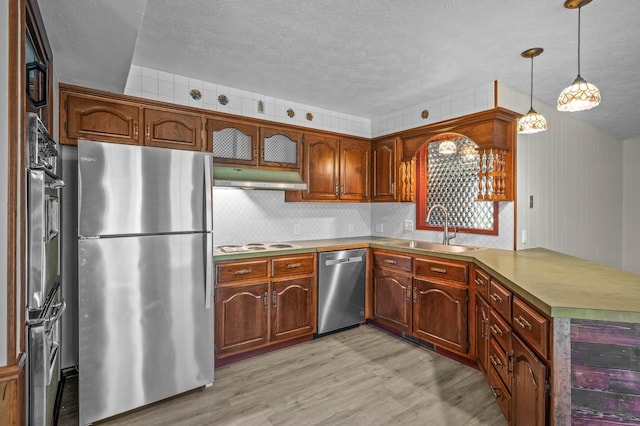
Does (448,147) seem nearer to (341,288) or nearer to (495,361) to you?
(341,288)

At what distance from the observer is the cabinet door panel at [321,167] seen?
3.66m

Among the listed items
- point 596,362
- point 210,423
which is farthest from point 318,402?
point 596,362

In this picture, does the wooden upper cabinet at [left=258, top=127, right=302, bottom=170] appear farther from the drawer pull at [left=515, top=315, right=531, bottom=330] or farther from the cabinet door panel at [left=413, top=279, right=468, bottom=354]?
the drawer pull at [left=515, top=315, right=531, bottom=330]

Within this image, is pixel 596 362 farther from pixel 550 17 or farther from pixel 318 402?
pixel 550 17

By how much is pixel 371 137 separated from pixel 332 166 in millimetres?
807

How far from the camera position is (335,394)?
2367 mm

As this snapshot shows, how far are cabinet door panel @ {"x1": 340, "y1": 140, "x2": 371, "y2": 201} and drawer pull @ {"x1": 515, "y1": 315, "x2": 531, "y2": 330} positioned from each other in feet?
7.96

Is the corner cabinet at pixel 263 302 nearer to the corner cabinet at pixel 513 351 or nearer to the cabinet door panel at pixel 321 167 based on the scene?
the cabinet door panel at pixel 321 167

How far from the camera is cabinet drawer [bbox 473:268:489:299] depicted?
2.40 metres

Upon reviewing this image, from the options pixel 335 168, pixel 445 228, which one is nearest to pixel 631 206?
pixel 445 228

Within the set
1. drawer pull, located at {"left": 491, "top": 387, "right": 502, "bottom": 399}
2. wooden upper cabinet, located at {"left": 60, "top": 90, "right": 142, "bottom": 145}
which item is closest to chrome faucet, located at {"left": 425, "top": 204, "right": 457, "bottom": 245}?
drawer pull, located at {"left": 491, "top": 387, "right": 502, "bottom": 399}

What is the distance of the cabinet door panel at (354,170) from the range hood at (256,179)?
0.68 meters

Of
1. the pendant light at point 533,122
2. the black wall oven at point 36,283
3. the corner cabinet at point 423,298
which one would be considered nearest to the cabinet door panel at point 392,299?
the corner cabinet at point 423,298

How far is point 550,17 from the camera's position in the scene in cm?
199
